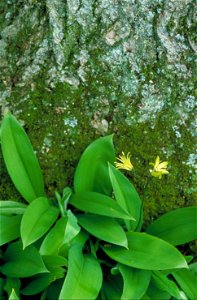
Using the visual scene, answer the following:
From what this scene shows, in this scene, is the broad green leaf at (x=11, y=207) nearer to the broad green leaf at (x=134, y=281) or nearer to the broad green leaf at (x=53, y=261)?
the broad green leaf at (x=53, y=261)

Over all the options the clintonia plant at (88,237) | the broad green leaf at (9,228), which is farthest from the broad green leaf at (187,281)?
the broad green leaf at (9,228)

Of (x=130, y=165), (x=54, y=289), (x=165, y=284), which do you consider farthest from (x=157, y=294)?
(x=130, y=165)

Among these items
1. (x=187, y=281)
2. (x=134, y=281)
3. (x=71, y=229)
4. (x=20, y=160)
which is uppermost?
(x=20, y=160)

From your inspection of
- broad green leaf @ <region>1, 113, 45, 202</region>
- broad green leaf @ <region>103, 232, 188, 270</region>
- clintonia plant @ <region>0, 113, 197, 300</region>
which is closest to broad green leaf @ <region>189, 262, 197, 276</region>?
clintonia plant @ <region>0, 113, 197, 300</region>

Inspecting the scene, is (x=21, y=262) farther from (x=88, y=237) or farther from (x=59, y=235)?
(x=88, y=237)

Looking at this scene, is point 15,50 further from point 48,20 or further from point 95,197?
point 95,197

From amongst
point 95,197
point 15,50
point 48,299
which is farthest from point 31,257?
point 15,50
